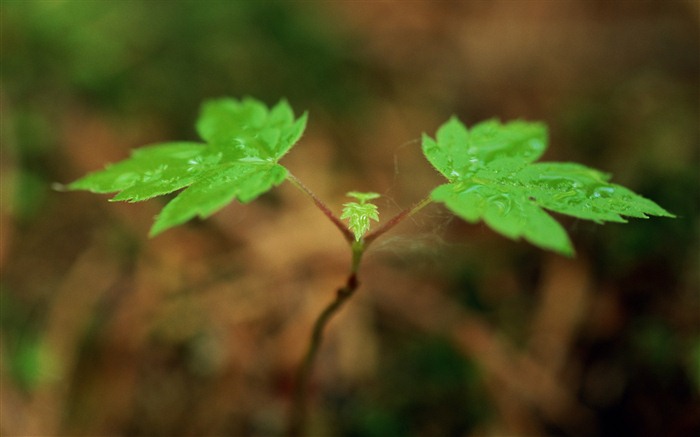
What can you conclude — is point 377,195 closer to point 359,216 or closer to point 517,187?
point 359,216

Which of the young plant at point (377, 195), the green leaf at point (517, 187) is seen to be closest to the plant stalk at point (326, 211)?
the young plant at point (377, 195)

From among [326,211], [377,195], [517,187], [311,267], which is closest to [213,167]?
[326,211]

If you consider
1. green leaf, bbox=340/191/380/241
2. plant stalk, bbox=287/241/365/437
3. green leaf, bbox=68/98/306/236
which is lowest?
plant stalk, bbox=287/241/365/437

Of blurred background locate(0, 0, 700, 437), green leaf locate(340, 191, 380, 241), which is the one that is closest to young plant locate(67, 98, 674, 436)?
green leaf locate(340, 191, 380, 241)

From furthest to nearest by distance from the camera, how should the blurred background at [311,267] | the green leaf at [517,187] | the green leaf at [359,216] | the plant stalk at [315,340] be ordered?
the blurred background at [311,267], the plant stalk at [315,340], the green leaf at [359,216], the green leaf at [517,187]

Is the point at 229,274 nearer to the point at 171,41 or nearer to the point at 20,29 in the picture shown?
the point at 171,41

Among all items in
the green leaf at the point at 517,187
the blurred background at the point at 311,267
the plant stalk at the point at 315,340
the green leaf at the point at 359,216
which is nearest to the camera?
the green leaf at the point at 517,187

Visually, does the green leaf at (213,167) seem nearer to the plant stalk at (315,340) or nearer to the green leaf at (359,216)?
the green leaf at (359,216)

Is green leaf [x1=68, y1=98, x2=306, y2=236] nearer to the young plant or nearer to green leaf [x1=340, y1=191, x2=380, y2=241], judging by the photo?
the young plant

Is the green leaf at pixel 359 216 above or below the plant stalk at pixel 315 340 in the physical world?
above
